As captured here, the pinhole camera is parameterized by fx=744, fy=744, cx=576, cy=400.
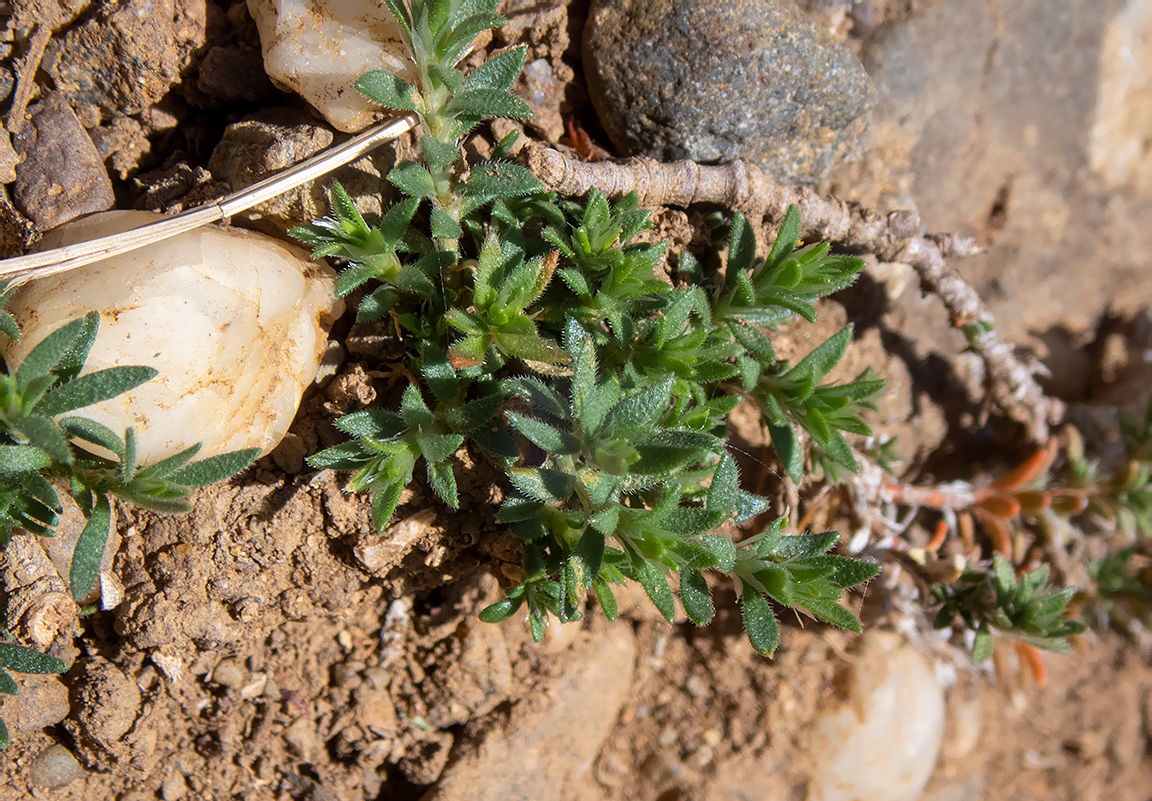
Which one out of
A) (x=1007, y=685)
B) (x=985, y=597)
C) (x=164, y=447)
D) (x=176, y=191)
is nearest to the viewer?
(x=164, y=447)

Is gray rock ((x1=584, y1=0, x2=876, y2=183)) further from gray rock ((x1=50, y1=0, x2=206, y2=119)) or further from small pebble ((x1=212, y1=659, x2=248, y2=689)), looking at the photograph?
small pebble ((x1=212, y1=659, x2=248, y2=689))

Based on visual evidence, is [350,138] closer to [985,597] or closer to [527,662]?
[527,662]

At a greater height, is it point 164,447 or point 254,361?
point 254,361

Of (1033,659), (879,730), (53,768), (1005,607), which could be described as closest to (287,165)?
(53,768)

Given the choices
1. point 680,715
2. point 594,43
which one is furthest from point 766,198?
point 680,715

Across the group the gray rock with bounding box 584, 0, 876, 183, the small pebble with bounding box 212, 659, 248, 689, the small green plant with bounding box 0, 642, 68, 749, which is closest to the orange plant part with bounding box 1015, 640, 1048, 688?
the gray rock with bounding box 584, 0, 876, 183

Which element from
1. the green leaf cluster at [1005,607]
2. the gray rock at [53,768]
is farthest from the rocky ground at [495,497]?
the green leaf cluster at [1005,607]

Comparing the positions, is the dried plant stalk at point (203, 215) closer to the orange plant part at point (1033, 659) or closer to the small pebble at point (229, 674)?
the small pebble at point (229, 674)
